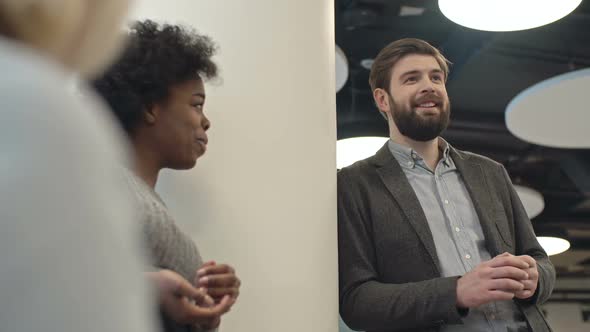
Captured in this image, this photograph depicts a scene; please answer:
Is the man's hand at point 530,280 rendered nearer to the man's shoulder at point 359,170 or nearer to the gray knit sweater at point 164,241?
the man's shoulder at point 359,170

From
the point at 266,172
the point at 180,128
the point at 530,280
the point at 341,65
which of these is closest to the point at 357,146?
the point at 341,65

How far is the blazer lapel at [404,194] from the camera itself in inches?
82.4

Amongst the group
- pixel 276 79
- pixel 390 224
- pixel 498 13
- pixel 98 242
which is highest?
pixel 498 13

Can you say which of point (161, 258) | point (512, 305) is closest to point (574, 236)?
point (512, 305)

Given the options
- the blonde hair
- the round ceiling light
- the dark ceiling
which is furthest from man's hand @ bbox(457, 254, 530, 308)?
the dark ceiling

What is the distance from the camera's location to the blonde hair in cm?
53

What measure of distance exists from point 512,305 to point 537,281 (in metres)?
0.11

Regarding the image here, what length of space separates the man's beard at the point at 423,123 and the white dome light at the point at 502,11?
0.96m

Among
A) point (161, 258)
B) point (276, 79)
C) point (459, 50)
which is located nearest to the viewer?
point (161, 258)

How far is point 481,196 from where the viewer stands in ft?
7.39

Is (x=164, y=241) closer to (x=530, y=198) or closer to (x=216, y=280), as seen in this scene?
(x=216, y=280)

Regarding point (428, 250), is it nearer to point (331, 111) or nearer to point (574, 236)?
point (331, 111)

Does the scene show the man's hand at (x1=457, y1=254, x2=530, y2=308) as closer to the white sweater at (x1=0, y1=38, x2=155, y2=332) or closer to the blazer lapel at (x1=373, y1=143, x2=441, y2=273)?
the blazer lapel at (x1=373, y1=143, x2=441, y2=273)

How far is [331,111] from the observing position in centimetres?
195
